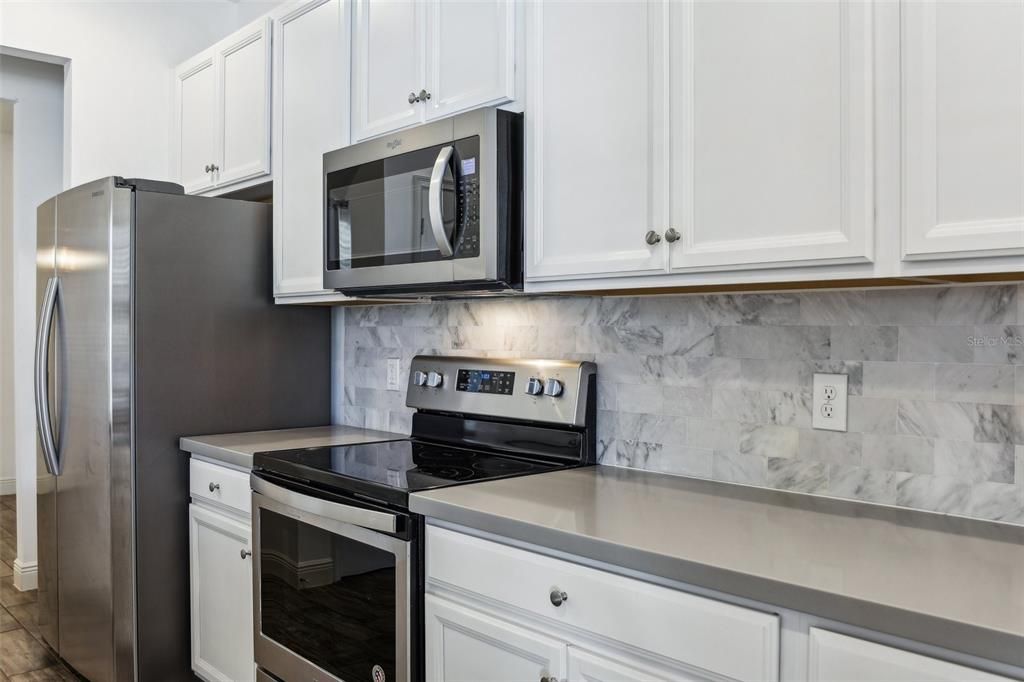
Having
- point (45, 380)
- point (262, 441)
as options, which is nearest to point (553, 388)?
point (262, 441)

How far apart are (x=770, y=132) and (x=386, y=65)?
4.04ft

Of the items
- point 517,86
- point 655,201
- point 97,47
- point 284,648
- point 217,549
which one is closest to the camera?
point 655,201

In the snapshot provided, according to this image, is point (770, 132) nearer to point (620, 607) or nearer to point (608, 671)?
point (620, 607)

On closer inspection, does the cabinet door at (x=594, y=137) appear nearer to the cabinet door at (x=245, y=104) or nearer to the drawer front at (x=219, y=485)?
the drawer front at (x=219, y=485)

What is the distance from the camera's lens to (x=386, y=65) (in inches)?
88.1

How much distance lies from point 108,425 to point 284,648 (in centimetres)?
93

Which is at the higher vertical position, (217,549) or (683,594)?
(683,594)

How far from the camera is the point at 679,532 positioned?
135cm

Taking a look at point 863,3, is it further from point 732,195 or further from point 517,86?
point 517,86

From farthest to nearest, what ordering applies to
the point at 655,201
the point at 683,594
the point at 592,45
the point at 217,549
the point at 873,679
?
the point at 217,549
the point at 592,45
the point at 655,201
the point at 683,594
the point at 873,679

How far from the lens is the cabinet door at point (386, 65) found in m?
2.14

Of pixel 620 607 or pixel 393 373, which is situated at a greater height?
pixel 393 373

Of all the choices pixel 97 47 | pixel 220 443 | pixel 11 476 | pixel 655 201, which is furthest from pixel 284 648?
pixel 11 476

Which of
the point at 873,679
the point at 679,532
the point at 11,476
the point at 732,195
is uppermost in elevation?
the point at 732,195
